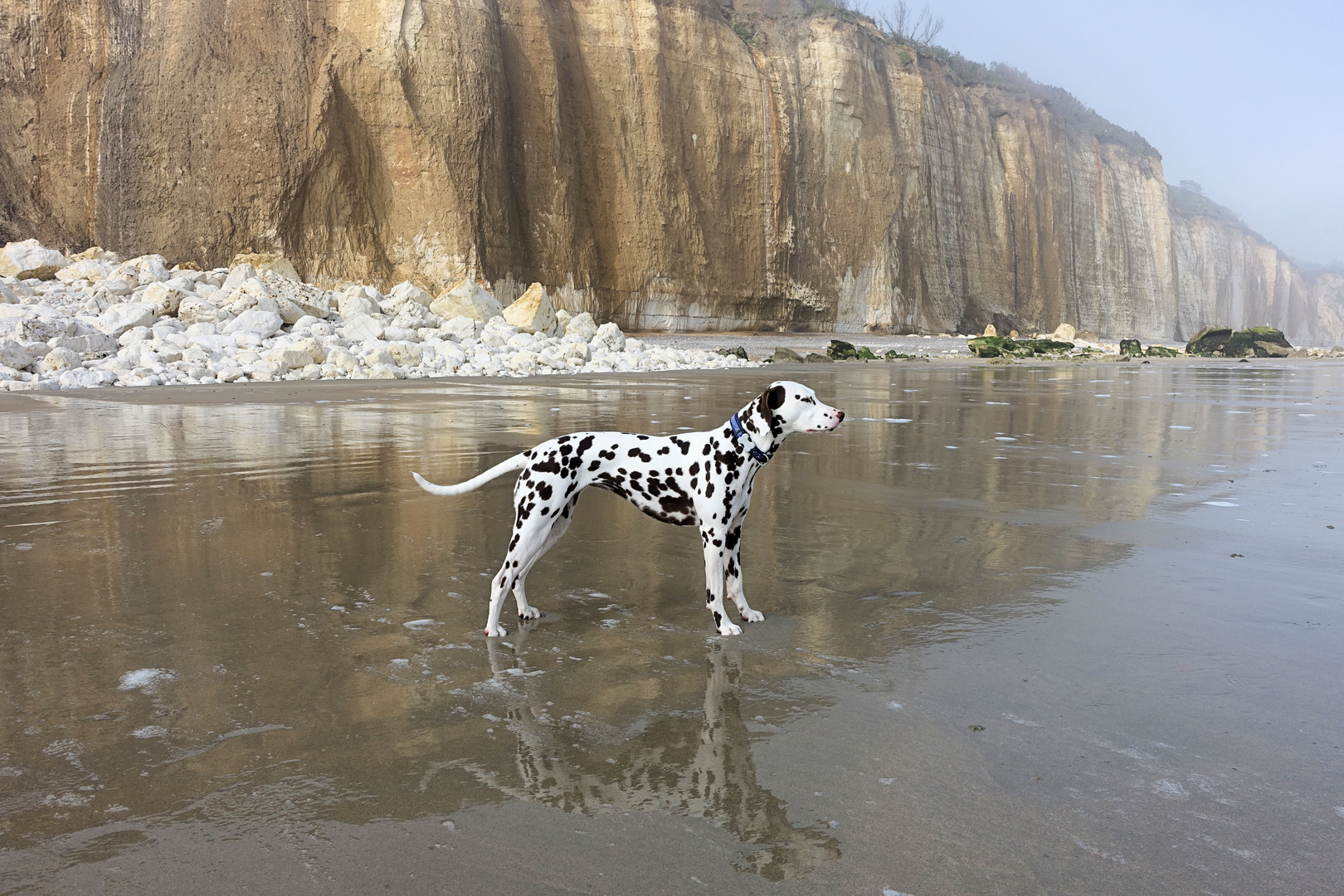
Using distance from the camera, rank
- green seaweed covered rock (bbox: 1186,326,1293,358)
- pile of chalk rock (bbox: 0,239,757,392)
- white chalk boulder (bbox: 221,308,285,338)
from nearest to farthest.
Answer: pile of chalk rock (bbox: 0,239,757,392), white chalk boulder (bbox: 221,308,285,338), green seaweed covered rock (bbox: 1186,326,1293,358)

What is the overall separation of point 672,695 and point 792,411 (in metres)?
1.45

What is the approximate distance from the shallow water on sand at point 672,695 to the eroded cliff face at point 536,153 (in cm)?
3203

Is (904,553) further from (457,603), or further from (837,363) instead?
(837,363)

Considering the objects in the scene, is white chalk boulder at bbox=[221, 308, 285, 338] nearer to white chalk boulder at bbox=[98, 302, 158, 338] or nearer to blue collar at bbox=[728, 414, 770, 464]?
white chalk boulder at bbox=[98, 302, 158, 338]

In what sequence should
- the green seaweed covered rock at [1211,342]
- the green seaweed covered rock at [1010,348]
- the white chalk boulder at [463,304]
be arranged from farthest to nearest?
the green seaweed covered rock at [1211,342] < the green seaweed covered rock at [1010,348] < the white chalk boulder at [463,304]

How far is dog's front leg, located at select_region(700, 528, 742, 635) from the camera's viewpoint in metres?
4.08

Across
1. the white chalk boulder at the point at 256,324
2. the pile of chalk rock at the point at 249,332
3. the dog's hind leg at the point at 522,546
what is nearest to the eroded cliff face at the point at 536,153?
the pile of chalk rock at the point at 249,332

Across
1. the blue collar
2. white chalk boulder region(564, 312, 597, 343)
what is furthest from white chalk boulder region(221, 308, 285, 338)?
the blue collar

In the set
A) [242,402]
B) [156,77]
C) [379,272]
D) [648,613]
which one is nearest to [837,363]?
[379,272]

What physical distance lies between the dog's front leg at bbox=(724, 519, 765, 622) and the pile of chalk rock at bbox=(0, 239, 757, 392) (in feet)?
60.6

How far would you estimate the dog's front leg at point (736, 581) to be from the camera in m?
4.21

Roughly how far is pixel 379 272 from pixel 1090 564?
3564cm

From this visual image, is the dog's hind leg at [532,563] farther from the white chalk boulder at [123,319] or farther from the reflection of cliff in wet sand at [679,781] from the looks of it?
the white chalk boulder at [123,319]

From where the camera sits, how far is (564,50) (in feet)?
141
